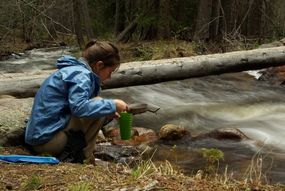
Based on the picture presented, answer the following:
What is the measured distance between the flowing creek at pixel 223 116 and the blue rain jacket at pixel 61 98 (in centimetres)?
188

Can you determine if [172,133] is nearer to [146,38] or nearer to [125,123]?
[125,123]

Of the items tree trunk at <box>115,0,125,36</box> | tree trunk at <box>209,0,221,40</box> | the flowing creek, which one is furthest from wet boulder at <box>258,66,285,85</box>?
tree trunk at <box>115,0,125,36</box>

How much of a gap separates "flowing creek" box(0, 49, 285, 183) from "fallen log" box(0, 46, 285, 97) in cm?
66

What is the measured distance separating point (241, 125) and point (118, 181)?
4869 millimetres

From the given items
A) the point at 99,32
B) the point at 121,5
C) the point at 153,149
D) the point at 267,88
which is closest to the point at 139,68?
the point at 153,149

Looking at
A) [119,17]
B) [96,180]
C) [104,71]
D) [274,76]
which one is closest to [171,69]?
[274,76]

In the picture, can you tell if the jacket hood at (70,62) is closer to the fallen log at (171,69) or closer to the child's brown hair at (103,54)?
the child's brown hair at (103,54)

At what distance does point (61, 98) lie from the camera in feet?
13.6

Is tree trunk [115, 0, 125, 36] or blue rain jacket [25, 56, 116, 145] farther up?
blue rain jacket [25, 56, 116, 145]

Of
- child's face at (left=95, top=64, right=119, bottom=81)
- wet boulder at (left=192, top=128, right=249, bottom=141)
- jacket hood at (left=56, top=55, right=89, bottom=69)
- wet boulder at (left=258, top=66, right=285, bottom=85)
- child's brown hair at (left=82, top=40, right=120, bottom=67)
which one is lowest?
wet boulder at (left=258, top=66, right=285, bottom=85)

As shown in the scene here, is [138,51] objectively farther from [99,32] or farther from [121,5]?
[99,32]

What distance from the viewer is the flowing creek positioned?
6.03 metres

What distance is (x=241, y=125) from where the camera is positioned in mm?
7969

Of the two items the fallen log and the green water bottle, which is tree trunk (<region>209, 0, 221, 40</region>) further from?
the green water bottle
